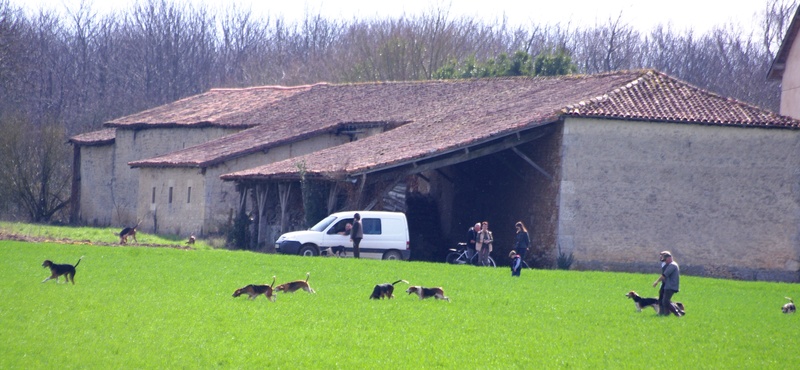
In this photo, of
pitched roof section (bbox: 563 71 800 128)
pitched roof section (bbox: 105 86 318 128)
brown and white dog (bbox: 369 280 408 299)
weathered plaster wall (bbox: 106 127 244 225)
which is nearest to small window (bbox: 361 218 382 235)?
pitched roof section (bbox: 563 71 800 128)

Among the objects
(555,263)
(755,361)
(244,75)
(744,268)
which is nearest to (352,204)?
(555,263)

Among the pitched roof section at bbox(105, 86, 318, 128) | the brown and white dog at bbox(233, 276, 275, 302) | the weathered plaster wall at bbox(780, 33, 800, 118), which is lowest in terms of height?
the brown and white dog at bbox(233, 276, 275, 302)

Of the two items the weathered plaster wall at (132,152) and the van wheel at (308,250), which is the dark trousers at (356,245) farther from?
the weathered plaster wall at (132,152)

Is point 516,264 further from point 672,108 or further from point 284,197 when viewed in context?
point 284,197

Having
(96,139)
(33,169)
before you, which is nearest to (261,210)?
(96,139)

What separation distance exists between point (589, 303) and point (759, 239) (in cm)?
1389

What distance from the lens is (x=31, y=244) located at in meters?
29.1

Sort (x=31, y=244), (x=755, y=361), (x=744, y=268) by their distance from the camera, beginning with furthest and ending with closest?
(x=744, y=268) → (x=31, y=244) → (x=755, y=361)

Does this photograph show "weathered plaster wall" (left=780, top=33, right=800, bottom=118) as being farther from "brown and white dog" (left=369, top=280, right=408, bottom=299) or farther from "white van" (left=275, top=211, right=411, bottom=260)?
"brown and white dog" (left=369, top=280, right=408, bottom=299)

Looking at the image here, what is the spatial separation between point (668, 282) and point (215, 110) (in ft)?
116

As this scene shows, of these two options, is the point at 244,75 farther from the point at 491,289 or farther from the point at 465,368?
the point at 465,368

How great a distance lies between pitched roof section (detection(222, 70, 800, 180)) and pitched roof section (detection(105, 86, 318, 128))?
10.6 metres

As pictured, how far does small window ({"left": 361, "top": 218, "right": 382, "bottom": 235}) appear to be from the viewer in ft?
99.9

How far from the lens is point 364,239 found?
99.6ft
